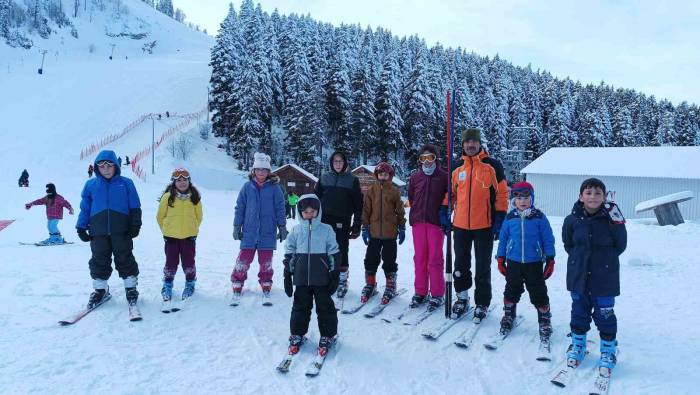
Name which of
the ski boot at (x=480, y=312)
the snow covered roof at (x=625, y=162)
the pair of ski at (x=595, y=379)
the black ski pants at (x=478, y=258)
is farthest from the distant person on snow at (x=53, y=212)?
the snow covered roof at (x=625, y=162)

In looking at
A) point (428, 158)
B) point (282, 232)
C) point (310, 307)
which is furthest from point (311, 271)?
point (428, 158)

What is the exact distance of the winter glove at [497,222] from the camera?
16.5ft

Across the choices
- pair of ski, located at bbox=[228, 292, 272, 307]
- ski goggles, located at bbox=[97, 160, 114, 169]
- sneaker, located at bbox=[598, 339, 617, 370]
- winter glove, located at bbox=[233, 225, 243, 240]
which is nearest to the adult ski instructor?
pair of ski, located at bbox=[228, 292, 272, 307]

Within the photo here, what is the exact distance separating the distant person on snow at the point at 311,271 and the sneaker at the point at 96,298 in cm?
276

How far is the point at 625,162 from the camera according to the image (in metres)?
27.8

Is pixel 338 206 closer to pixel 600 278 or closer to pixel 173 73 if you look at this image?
pixel 600 278

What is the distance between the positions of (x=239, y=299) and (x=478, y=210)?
132 inches

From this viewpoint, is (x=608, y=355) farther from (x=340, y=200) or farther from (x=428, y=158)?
(x=340, y=200)

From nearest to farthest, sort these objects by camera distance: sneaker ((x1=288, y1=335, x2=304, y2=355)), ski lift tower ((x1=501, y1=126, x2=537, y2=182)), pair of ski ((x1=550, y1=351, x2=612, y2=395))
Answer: pair of ski ((x1=550, y1=351, x2=612, y2=395)) < sneaker ((x1=288, y1=335, x2=304, y2=355)) < ski lift tower ((x1=501, y1=126, x2=537, y2=182))

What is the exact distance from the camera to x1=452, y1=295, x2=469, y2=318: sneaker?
5.31m

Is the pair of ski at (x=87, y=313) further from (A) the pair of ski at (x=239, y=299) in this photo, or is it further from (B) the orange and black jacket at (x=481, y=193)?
(B) the orange and black jacket at (x=481, y=193)

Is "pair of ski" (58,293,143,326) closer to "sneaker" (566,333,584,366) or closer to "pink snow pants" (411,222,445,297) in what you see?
"pink snow pants" (411,222,445,297)

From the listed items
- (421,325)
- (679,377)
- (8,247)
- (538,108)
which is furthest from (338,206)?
(538,108)

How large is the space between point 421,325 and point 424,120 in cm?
4074
